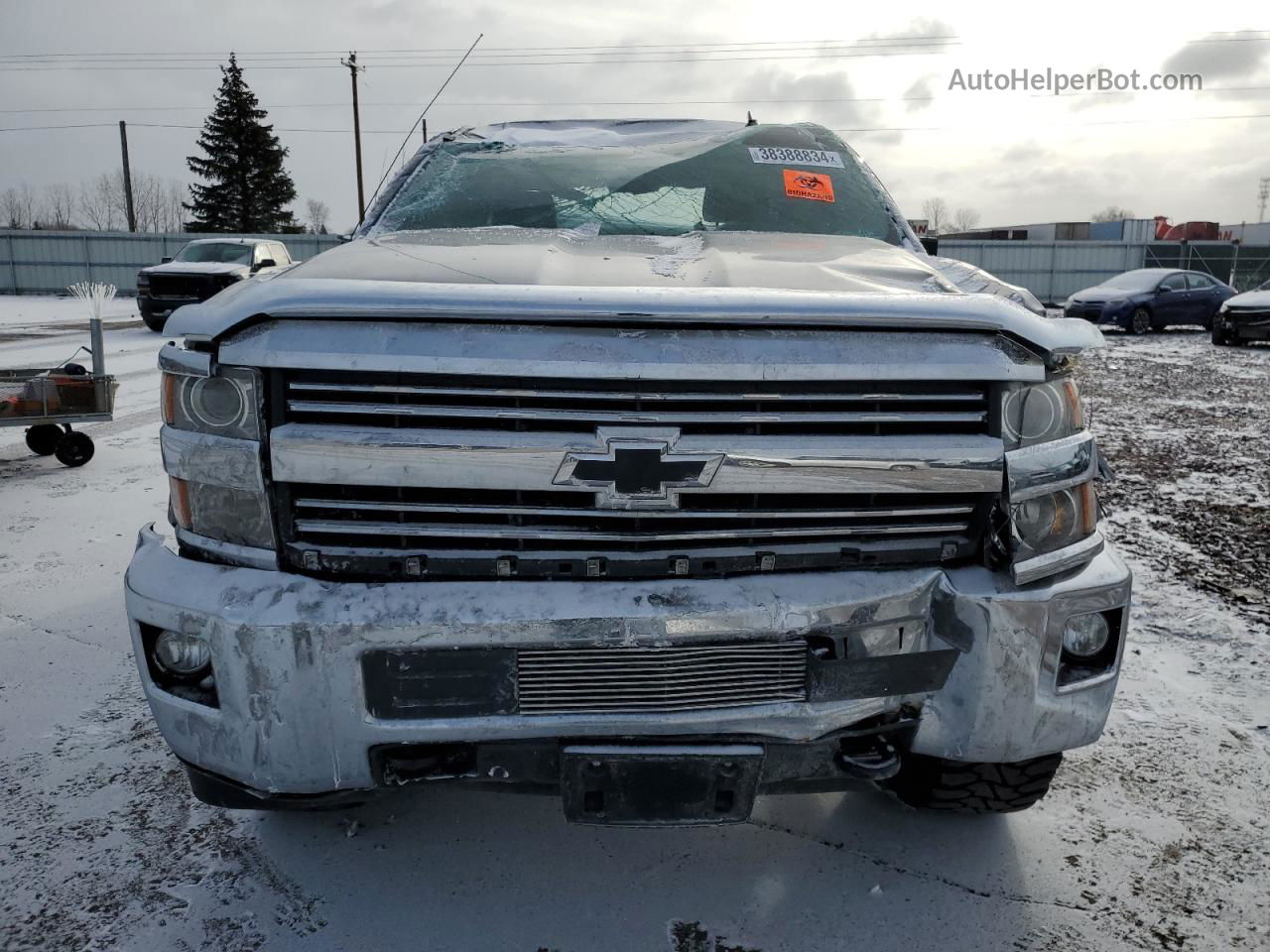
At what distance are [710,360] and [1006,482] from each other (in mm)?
695

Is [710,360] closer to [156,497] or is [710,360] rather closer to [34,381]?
[156,497]

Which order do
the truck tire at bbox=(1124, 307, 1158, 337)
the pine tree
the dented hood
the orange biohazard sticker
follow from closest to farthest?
the dented hood
the orange biohazard sticker
the truck tire at bbox=(1124, 307, 1158, 337)
the pine tree

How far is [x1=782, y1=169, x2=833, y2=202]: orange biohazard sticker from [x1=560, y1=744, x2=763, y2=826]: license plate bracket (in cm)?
222

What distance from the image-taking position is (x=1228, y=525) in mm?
5215

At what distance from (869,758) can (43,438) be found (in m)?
6.67

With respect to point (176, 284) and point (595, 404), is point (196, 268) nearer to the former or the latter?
point (176, 284)

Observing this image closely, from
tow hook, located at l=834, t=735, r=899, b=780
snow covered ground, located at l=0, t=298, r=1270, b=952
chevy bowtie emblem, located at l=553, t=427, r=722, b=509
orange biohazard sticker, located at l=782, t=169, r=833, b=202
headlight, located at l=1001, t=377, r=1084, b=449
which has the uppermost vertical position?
orange biohazard sticker, located at l=782, t=169, r=833, b=202

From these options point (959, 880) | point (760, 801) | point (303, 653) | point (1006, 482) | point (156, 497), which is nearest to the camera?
point (303, 653)

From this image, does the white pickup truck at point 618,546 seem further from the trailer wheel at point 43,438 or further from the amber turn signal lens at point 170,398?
the trailer wheel at point 43,438

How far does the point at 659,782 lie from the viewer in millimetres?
1893

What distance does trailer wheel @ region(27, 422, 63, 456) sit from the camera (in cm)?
667

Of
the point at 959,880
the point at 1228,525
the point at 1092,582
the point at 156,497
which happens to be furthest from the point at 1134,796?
the point at 156,497

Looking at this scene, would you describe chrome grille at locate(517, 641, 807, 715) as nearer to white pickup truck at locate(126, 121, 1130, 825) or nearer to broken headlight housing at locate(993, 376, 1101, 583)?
white pickup truck at locate(126, 121, 1130, 825)

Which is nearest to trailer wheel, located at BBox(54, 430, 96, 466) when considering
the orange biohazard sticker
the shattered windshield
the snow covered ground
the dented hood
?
the snow covered ground
